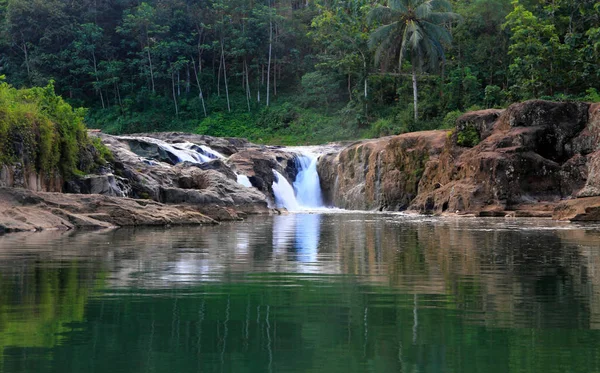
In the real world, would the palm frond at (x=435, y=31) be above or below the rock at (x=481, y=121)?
above

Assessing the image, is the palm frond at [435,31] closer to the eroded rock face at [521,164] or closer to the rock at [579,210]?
the eroded rock face at [521,164]

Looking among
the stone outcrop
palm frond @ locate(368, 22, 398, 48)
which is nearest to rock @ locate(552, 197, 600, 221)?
the stone outcrop

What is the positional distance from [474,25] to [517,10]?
402 inches

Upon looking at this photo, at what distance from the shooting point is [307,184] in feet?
140

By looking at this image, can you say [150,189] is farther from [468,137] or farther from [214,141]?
[214,141]

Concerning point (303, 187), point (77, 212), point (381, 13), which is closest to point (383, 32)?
point (381, 13)

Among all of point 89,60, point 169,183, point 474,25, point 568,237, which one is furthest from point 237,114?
point 568,237

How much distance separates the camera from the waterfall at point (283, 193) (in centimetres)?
3860

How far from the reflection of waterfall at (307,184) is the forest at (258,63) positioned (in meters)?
8.08

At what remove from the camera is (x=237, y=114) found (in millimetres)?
65000

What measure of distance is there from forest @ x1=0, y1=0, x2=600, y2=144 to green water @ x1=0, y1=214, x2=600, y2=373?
38.1 m

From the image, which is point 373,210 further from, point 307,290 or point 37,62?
point 37,62

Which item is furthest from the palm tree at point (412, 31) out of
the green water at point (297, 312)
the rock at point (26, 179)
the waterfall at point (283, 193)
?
the green water at point (297, 312)

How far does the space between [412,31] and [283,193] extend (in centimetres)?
1363
